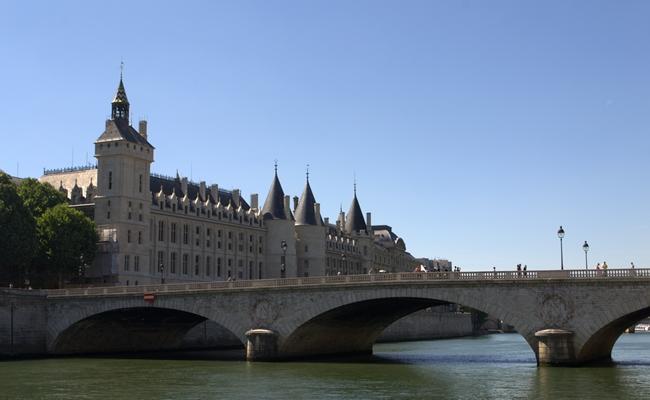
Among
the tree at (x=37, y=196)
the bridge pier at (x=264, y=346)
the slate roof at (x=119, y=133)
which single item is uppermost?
the slate roof at (x=119, y=133)

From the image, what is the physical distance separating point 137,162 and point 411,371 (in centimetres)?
5670

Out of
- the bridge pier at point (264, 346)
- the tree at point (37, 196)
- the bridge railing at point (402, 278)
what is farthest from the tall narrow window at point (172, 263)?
the bridge pier at point (264, 346)

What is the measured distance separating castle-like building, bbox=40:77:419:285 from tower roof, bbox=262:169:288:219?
5.8 inches

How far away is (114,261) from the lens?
346 feet

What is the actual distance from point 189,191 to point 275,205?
14997mm

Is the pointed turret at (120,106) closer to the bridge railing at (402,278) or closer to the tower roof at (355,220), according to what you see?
the bridge railing at (402,278)

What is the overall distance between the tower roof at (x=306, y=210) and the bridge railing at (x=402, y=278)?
68.0 meters

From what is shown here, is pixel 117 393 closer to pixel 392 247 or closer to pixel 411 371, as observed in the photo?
pixel 411 371

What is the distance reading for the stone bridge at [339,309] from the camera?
58.4 m

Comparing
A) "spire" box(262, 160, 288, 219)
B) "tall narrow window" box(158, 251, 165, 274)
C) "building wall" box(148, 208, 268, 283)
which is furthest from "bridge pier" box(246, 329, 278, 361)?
"spire" box(262, 160, 288, 219)

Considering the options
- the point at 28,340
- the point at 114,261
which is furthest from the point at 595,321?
the point at 114,261

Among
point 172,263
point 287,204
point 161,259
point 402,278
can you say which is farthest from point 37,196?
point 402,278

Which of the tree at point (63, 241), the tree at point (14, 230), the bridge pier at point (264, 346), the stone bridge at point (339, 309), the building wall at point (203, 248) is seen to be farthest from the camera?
the building wall at point (203, 248)

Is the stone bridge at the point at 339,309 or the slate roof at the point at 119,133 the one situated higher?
the slate roof at the point at 119,133
